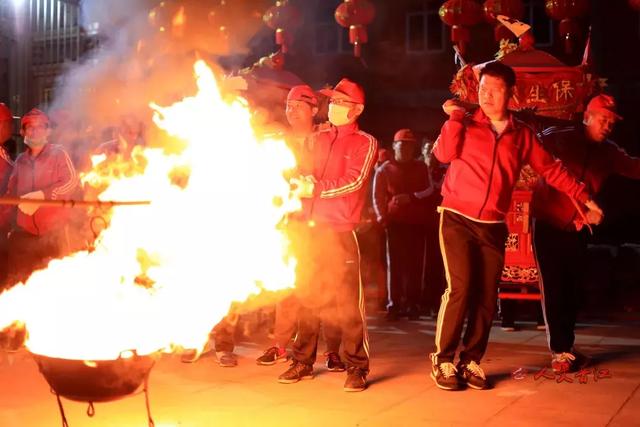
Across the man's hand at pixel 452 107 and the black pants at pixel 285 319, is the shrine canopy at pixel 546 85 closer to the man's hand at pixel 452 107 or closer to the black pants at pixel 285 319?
the man's hand at pixel 452 107

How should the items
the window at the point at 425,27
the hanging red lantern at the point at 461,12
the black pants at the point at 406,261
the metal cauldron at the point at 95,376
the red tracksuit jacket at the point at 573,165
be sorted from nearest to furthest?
the metal cauldron at the point at 95,376 → the red tracksuit jacket at the point at 573,165 → the black pants at the point at 406,261 → the hanging red lantern at the point at 461,12 → the window at the point at 425,27

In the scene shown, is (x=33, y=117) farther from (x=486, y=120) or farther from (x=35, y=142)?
(x=486, y=120)

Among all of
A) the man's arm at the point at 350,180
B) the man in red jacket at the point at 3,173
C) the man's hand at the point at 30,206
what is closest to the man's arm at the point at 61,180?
the man's hand at the point at 30,206

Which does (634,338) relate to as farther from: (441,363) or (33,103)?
(33,103)

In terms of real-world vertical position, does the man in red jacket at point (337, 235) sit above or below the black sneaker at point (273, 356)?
above

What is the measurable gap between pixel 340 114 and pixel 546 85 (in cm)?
347

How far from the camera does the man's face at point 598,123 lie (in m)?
6.86

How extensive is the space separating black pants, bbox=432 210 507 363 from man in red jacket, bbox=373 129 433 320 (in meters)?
3.60

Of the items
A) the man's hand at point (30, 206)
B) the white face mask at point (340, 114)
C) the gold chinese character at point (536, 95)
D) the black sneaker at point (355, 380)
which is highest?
the white face mask at point (340, 114)

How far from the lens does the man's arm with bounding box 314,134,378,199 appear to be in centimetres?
635

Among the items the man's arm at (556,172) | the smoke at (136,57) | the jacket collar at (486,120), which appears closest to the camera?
the jacket collar at (486,120)

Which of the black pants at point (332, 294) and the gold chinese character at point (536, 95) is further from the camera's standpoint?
the gold chinese character at point (536, 95)

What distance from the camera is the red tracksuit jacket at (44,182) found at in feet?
26.1

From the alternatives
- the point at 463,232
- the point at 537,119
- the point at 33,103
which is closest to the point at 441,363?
the point at 463,232
